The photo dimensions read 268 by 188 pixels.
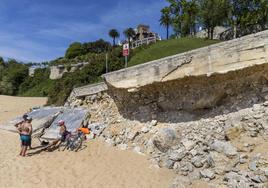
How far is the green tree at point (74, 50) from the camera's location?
52531 millimetres

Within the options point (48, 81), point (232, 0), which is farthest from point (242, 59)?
point (48, 81)

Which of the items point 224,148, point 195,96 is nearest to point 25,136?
point 195,96

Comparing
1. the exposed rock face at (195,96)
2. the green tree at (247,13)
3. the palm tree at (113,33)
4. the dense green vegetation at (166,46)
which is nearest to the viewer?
the exposed rock face at (195,96)

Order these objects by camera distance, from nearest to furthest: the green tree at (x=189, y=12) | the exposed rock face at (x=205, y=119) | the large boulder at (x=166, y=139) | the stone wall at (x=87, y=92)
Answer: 1. the exposed rock face at (x=205, y=119)
2. the large boulder at (x=166, y=139)
3. the stone wall at (x=87, y=92)
4. the green tree at (x=189, y=12)

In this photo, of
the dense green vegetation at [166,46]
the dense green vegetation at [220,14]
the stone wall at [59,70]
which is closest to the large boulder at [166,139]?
the dense green vegetation at [166,46]

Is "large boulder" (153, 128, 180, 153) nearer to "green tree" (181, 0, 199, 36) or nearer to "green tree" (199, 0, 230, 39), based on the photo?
"green tree" (199, 0, 230, 39)

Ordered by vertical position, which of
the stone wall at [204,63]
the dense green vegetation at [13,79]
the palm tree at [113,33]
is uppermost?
the palm tree at [113,33]

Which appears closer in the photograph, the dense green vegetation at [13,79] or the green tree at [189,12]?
the green tree at [189,12]

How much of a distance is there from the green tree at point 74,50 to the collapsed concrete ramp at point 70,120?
41.4 meters

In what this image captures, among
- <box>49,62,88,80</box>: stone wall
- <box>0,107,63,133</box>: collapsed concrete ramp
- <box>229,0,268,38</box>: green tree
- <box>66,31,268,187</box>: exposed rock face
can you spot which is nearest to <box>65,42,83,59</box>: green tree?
<box>49,62,88,80</box>: stone wall

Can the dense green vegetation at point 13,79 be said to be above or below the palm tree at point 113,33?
below

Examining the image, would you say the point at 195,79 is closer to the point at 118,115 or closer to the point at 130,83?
the point at 130,83

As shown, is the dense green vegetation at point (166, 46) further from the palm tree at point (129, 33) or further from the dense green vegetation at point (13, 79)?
the palm tree at point (129, 33)

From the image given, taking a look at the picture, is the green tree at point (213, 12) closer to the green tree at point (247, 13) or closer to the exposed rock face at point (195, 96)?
the green tree at point (247, 13)
